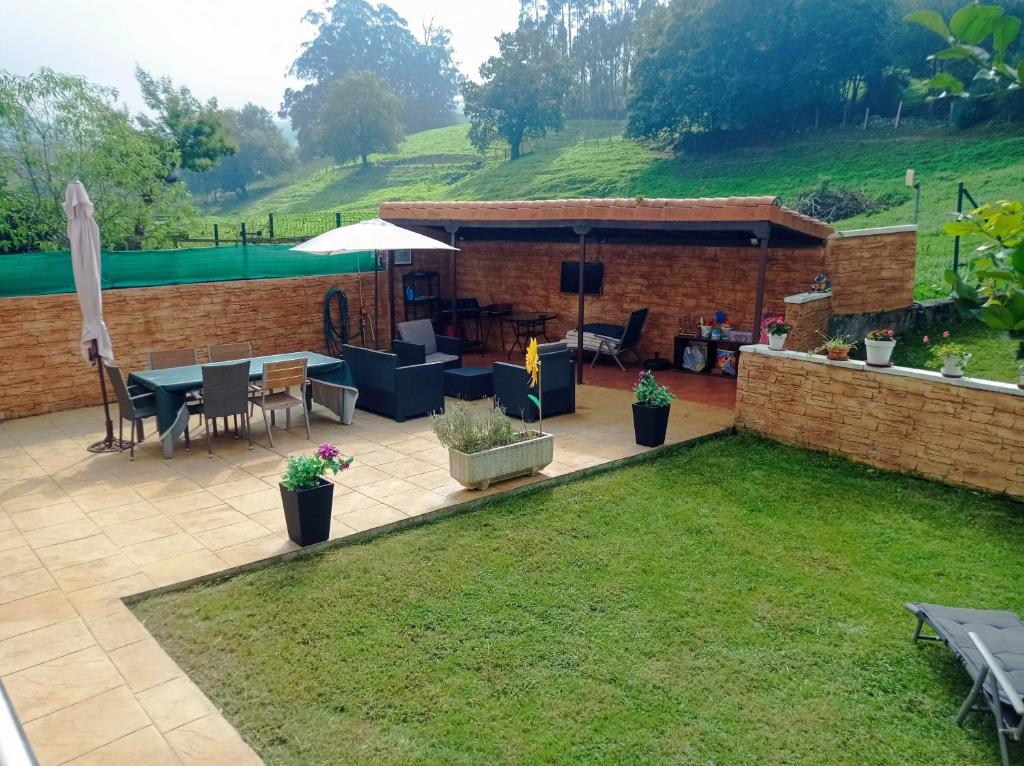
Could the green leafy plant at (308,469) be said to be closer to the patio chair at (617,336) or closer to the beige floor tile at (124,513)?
the beige floor tile at (124,513)

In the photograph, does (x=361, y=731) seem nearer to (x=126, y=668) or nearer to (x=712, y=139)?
(x=126, y=668)

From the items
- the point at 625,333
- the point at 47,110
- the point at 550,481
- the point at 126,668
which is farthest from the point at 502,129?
the point at 126,668

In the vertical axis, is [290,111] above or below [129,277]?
above

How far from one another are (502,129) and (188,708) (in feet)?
150

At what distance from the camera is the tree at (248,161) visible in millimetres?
57094

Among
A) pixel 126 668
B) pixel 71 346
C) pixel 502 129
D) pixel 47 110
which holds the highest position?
pixel 502 129

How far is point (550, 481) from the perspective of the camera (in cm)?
702

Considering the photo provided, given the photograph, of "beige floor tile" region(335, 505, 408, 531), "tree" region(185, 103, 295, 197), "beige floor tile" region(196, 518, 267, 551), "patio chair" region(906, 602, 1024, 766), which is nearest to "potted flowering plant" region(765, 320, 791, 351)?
"patio chair" region(906, 602, 1024, 766)

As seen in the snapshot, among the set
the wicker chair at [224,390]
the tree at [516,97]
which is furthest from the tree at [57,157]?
the tree at [516,97]

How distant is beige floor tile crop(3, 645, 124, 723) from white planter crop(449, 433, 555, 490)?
123 inches

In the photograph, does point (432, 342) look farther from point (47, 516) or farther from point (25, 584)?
point (25, 584)

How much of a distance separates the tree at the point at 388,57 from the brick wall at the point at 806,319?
7466 centimetres

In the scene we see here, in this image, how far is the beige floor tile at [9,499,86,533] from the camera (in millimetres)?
6143

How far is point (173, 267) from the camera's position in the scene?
10.6 m
